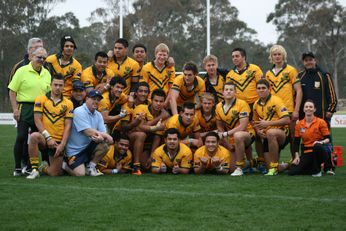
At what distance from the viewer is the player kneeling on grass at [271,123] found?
8219 mm

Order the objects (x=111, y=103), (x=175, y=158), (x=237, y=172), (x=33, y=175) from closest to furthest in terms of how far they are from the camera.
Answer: (x=33, y=175) → (x=237, y=172) → (x=175, y=158) → (x=111, y=103)

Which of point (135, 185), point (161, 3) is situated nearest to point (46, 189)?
point (135, 185)

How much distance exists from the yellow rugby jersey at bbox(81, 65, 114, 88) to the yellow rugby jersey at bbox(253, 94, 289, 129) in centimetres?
228

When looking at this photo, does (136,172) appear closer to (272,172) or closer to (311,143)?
(272,172)

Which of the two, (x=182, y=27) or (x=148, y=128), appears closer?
(x=148, y=128)

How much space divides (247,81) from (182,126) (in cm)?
117

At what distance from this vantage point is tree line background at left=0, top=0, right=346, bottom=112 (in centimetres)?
3991

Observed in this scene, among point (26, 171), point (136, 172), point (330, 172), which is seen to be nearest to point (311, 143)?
point (330, 172)

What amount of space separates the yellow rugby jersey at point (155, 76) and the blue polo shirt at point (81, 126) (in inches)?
61.6

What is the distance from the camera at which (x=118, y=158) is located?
8859mm

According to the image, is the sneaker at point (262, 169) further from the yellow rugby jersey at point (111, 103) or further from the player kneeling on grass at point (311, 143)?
the yellow rugby jersey at point (111, 103)

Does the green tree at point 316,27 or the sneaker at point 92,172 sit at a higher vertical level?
the green tree at point 316,27

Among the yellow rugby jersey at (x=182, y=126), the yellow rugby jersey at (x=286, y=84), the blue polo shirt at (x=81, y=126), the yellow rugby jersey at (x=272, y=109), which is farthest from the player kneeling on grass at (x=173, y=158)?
the yellow rugby jersey at (x=286, y=84)

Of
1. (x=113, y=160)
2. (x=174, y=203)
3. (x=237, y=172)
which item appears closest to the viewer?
(x=174, y=203)
